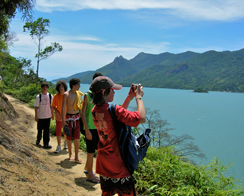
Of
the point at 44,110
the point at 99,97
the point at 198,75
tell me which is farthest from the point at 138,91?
the point at 198,75

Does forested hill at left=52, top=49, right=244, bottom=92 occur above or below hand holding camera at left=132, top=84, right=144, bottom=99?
above

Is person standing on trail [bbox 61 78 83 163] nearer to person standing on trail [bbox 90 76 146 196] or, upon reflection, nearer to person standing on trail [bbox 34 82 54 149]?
person standing on trail [bbox 34 82 54 149]

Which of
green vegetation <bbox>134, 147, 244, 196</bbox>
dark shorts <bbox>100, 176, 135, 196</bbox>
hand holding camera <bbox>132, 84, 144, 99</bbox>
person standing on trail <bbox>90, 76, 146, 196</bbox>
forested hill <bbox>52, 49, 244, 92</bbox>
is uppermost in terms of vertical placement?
forested hill <bbox>52, 49, 244, 92</bbox>

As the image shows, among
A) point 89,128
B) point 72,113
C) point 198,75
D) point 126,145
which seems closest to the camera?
point 126,145

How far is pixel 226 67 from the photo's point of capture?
163 meters

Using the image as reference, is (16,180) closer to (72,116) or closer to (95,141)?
(95,141)

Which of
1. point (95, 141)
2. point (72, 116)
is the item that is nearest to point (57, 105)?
point (72, 116)

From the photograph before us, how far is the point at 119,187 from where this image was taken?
192 centimetres

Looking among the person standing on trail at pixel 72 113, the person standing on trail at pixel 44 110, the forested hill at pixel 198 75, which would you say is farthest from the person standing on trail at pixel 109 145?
the forested hill at pixel 198 75

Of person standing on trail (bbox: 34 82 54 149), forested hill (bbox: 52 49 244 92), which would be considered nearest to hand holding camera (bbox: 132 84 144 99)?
person standing on trail (bbox: 34 82 54 149)

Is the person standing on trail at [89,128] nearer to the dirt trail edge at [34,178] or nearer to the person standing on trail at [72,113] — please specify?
the dirt trail edge at [34,178]

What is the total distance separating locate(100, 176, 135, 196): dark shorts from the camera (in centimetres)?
191

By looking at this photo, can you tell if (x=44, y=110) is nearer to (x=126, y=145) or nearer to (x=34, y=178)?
(x=34, y=178)

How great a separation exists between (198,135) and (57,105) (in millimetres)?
18229
